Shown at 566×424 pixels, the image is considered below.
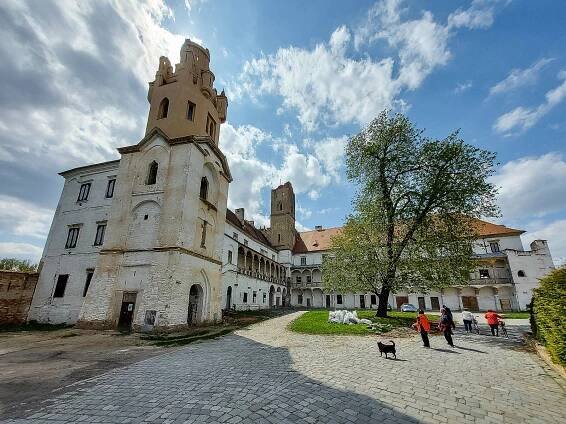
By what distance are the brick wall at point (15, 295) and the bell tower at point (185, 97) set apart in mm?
14414

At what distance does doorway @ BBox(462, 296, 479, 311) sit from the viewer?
39.2 metres

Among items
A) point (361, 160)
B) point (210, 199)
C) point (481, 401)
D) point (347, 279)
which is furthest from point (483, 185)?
point (210, 199)

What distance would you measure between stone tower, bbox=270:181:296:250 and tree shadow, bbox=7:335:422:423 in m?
46.4

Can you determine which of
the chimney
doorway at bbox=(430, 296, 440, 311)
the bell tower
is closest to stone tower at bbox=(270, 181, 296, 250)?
the chimney

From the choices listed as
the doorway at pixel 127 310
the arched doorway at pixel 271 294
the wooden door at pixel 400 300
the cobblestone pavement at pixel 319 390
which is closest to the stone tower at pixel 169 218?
the doorway at pixel 127 310

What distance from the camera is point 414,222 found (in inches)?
760

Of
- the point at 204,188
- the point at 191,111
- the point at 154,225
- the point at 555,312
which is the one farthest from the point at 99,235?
the point at 555,312

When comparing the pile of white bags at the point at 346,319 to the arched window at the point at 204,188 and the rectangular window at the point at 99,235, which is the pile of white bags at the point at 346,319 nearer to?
the arched window at the point at 204,188

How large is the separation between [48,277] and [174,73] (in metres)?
19.2

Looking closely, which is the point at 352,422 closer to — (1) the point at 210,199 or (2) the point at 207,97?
(1) the point at 210,199

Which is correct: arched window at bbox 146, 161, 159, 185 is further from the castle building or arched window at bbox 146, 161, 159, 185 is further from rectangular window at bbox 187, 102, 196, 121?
rectangular window at bbox 187, 102, 196, 121

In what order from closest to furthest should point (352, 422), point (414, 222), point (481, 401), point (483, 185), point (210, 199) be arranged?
point (352, 422) < point (481, 401) < point (483, 185) < point (414, 222) < point (210, 199)

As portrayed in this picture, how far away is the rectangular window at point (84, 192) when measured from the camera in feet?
73.1

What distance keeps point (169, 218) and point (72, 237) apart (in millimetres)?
10706
